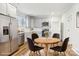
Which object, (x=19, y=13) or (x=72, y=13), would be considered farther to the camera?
(x=72, y=13)

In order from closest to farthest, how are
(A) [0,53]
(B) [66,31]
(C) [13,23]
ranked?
(A) [0,53] < (B) [66,31] < (C) [13,23]

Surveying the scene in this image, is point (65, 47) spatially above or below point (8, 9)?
below

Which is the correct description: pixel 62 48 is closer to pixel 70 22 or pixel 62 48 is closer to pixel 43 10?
pixel 70 22

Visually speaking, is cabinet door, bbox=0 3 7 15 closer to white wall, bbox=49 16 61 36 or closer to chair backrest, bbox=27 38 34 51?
chair backrest, bbox=27 38 34 51

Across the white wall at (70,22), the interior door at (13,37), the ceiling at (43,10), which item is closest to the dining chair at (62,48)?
the white wall at (70,22)

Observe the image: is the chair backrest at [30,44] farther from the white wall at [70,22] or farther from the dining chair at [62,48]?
the white wall at [70,22]

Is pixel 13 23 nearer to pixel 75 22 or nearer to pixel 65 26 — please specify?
pixel 65 26

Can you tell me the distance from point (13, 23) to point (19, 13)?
1.93ft

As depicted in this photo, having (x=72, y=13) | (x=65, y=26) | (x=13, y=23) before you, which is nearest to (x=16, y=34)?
(x=13, y=23)

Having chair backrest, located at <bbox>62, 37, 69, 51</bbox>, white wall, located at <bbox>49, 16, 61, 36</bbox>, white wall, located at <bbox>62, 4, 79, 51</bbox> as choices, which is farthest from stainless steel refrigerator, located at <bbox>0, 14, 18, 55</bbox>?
white wall, located at <bbox>62, 4, 79, 51</bbox>

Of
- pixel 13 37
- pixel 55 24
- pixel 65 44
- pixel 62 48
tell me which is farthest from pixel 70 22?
pixel 13 37

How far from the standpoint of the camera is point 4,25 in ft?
9.02

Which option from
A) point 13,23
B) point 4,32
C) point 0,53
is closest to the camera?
point 0,53

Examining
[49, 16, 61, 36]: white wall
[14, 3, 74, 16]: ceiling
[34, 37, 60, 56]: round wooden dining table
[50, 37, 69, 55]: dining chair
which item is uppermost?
[14, 3, 74, 16]: ceiling
